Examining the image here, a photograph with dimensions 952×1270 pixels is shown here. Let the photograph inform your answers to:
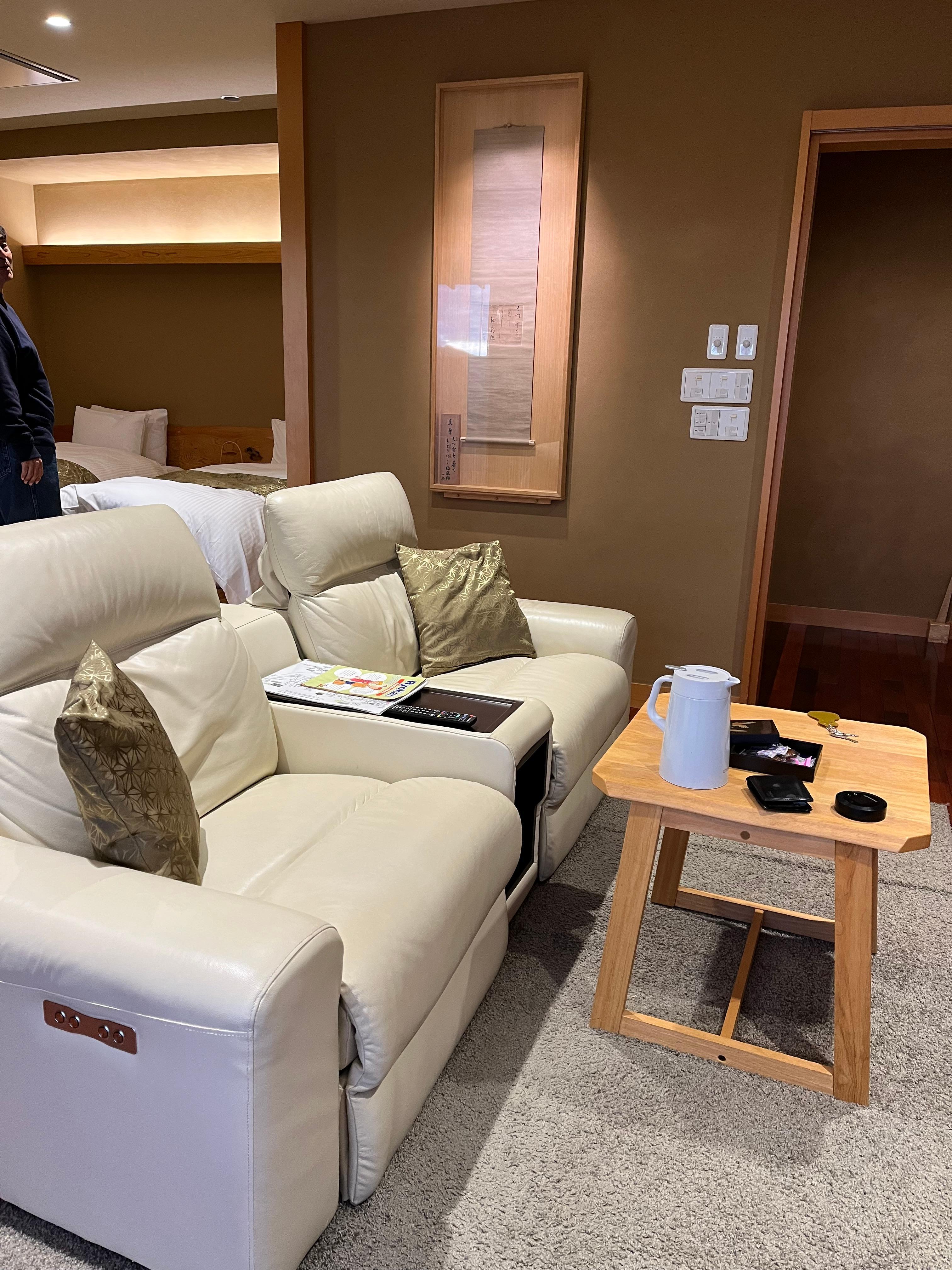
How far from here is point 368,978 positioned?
1.35 meters

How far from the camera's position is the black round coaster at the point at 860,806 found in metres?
1.70

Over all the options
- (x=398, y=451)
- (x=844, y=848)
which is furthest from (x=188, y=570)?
(x=398, y=451)

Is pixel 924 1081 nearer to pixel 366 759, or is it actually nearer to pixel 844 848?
pixel 844 848

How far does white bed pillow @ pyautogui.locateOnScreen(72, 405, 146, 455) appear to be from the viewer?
6.40m

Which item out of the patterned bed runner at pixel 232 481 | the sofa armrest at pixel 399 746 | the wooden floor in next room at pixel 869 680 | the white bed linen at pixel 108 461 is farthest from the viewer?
the white bed linen at pixel 108 461

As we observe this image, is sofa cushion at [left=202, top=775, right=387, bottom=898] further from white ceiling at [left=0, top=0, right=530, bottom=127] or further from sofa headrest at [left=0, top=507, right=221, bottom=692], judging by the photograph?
white ceiling at [left=0, top=0, right=530, bottom=127]

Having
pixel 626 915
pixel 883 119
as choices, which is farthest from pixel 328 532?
pixel 883 119

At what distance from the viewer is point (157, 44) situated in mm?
4082

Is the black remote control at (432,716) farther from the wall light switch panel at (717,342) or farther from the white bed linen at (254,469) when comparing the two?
the white bed linen at (254,469)

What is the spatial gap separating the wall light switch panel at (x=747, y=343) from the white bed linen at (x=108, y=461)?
367cm

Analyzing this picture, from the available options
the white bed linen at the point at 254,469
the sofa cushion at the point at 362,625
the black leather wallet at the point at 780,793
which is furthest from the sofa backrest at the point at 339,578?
the white bed linen at the point at 254,469

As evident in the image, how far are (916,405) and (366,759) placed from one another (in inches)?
172

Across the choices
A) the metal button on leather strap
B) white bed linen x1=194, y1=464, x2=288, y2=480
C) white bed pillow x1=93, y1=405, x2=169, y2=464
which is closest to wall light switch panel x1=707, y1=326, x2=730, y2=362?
white bed linen x1=194, y1=464, x2=288, y2=480

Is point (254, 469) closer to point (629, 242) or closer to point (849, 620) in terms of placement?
point (629, 242)
